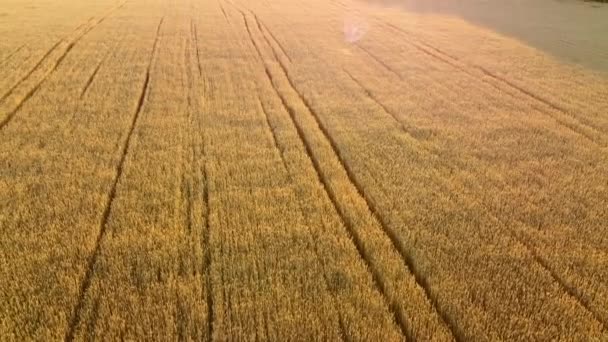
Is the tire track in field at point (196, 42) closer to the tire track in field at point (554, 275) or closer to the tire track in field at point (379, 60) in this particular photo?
the tire track in field at point (379, 60)

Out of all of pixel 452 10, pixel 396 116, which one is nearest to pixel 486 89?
pixel 396 116

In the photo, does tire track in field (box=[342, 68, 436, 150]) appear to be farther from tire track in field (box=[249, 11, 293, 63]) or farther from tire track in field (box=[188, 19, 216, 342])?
tire track in field (box=[188, 19, 216, 342])

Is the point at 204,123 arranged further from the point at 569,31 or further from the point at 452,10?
the point at 452,10

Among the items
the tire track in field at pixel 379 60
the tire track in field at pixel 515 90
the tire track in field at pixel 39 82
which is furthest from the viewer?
the tire track in field at pixel 379 60

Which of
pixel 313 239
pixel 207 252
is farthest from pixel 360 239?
pixel 207 252

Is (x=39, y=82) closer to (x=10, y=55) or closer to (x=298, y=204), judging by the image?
(x=10, y=55)

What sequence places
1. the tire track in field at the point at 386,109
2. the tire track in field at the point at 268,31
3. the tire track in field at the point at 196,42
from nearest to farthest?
the tire track in field at the point at 386,109
the tire track in field at the point at 196,42
the tire track in field at the point at 268,31

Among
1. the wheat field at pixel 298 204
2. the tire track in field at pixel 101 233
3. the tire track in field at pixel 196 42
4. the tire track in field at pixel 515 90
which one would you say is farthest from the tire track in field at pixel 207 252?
the tire track in field at pixel 515 90
